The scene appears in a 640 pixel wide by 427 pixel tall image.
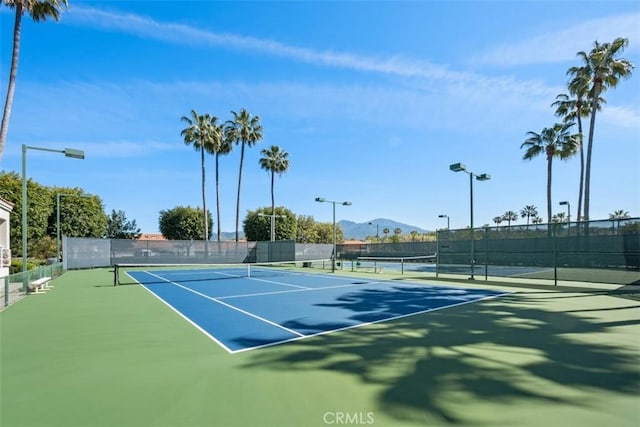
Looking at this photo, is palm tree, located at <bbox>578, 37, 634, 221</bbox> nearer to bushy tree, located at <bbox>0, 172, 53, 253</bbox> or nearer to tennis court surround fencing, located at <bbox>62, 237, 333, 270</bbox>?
tennis court surround fencing, located at <bbox>62, 237, 333, 270</bbox>

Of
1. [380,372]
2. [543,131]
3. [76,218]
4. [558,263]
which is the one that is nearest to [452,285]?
[558,263]

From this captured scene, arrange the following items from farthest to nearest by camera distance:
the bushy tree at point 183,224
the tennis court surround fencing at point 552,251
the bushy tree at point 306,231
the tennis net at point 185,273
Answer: the bushy tree at point 306,231
the bushy tree at point 183,224
the tennis net at point 185,273
the tennis court surround fencing at point 552,251

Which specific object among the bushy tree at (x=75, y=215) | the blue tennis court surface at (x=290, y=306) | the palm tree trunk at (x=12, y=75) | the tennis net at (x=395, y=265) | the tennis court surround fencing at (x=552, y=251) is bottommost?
the tennis net at (x=395, y=265)

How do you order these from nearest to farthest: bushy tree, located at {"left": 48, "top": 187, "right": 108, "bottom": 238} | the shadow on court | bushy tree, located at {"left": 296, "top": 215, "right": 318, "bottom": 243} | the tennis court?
1. the tennis court
2. the shadow on court
3. bushy tree, located at {"left": 48, "top": 187, "right": 108, "bottom": 238}
4. bushy tree, located at {"left": 296, "top": 215, "right": 318, "bottom": 243}

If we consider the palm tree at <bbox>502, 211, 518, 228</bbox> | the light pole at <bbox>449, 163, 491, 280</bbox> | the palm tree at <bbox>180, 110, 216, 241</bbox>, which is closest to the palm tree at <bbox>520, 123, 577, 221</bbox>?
the light pole at <bbox>449, 163, 491, 280</bbox>

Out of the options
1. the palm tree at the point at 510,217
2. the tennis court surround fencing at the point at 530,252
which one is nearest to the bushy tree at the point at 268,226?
the tennis court surround fencing at the point at 530,252

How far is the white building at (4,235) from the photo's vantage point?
1515 centimetres

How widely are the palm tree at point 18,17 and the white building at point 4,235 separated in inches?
107

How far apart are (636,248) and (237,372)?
14532 millimetres

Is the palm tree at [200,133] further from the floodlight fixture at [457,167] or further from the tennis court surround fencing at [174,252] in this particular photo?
the floodlight fixture at [457,167]

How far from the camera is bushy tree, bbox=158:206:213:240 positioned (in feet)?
170

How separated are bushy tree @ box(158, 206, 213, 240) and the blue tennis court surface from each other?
3825cm

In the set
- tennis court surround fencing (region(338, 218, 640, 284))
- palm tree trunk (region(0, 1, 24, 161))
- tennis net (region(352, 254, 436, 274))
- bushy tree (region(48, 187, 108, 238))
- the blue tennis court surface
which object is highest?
palm tree trunk (region(0, 1, 24, 161))

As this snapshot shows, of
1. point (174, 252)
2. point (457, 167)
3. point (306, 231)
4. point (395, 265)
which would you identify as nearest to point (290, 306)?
point (457, 167)
